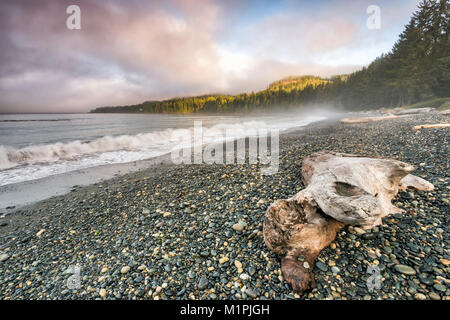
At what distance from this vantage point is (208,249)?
3.10m

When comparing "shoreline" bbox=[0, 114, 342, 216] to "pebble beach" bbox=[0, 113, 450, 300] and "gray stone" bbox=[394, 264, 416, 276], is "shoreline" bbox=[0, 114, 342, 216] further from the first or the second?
"gray stone" bbox=[394, 264, 416, 276]

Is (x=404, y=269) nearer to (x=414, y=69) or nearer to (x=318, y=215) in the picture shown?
(x=318, y=215)

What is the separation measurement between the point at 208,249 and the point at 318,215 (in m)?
1.91

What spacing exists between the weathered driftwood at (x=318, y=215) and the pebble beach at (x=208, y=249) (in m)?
0.17

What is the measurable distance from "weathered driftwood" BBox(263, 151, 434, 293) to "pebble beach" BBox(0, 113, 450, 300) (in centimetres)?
17

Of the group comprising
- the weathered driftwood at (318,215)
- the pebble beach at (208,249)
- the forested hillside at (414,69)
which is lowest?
the pebble beach at (208,249)

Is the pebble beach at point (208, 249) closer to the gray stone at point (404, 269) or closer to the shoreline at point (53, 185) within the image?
the gray stone at point (404, 269)

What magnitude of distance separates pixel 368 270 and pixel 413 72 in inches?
2223

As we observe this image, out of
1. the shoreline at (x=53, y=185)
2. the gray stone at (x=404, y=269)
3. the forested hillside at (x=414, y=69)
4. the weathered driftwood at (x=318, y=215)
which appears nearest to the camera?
the gray stone at (x=404, y=269)

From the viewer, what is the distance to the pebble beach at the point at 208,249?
229 cm

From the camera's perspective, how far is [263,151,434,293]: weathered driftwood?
230cm

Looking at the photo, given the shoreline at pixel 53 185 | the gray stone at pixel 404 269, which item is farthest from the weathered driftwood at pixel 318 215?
the shoreline at pixel 53 185
